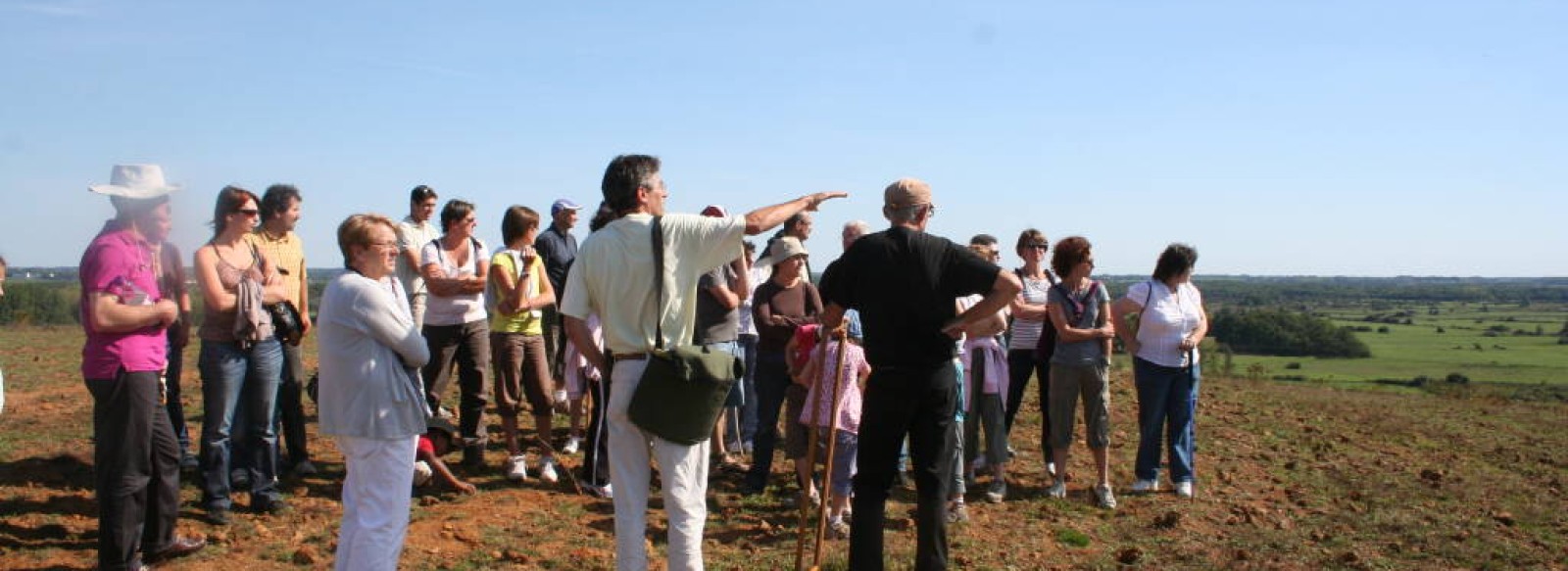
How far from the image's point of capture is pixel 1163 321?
25.8ft

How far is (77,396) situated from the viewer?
10.6m

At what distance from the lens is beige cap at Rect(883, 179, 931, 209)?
516 centimetres

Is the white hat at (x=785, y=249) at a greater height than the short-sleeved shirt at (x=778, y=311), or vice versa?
the white hat at (x=785, y=249)

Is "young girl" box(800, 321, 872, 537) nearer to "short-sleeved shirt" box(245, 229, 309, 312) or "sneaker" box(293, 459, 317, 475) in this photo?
"short-sleeved shirt" box(245, 229, 309, 312)

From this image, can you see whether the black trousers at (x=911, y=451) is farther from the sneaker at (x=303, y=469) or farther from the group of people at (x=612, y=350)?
the sneaker at (x=303, y=469)

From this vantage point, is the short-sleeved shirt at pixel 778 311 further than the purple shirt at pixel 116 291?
Yes

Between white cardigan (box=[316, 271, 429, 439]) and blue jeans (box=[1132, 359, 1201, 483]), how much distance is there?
5691 millimetres

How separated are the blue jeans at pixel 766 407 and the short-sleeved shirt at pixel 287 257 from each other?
3202 mm

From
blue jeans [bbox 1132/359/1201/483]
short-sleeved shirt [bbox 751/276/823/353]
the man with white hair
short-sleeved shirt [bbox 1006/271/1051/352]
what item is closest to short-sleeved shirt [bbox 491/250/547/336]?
short-sleeved shirt [bbox 751/276/823/353]

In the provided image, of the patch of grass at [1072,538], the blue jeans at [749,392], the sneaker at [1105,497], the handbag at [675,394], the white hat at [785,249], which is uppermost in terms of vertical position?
the white hat at [785,249]

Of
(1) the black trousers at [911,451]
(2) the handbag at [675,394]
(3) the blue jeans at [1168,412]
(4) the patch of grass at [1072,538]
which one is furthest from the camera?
(3) the blue jeans at [1168,412]

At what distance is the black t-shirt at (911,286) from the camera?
16.4 ft

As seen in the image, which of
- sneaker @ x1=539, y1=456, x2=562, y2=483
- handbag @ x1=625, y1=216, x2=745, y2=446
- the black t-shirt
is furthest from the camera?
sneaker @ x1=539, y1=456, x2=562, y2=483

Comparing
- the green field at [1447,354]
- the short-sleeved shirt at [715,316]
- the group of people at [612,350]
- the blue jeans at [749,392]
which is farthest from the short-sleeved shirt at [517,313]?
the green field at [1447,354]
